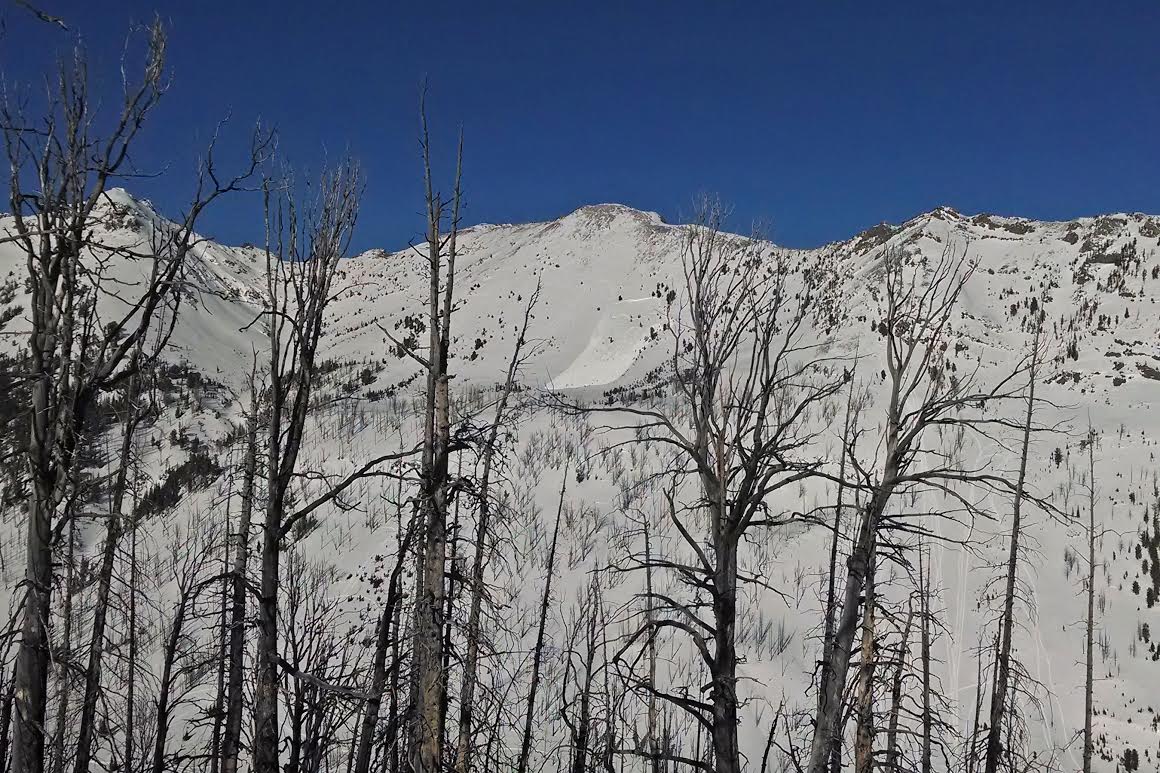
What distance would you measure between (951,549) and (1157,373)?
76.9 ft

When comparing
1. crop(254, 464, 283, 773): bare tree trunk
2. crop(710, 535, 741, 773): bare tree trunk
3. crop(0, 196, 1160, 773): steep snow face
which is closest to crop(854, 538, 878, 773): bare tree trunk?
crop(0, 196, 1160, 773): steep snow face

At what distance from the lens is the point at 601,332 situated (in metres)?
59.1

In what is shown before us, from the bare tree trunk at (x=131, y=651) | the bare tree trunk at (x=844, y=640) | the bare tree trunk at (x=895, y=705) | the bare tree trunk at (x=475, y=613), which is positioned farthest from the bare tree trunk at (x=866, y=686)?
the bare tree trunk at (x=131, y=651)

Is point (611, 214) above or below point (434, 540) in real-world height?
above

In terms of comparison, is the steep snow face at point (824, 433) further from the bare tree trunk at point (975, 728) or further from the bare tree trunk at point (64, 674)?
the bare tree trunk at point (64, 674)

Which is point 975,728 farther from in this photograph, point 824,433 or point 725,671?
point 824,433

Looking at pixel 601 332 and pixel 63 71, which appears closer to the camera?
pixel 63 71

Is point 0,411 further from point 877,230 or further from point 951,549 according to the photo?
point 877,230

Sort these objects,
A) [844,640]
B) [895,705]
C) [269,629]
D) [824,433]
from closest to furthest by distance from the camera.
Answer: [269,629], [844,640], [895,705], [824,433]

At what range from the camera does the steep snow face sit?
18.3 m

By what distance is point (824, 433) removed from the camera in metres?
32.9

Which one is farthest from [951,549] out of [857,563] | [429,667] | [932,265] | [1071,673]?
[932,265]

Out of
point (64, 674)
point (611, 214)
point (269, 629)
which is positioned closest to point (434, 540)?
point (269, 629)

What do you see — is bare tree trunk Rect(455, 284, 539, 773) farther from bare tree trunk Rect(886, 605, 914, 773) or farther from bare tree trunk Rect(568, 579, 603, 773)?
bare tree trunk Rect(886, 605, 914, 773)
